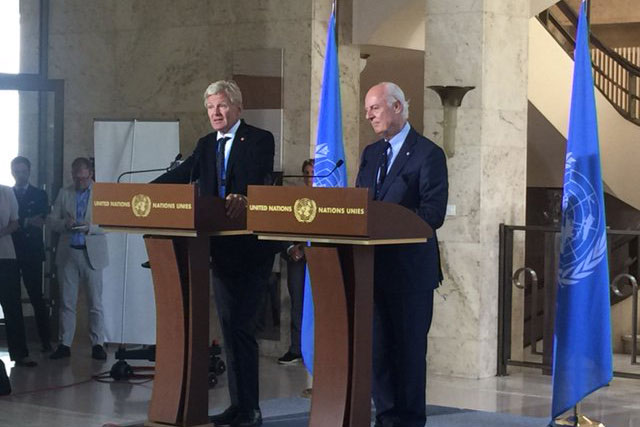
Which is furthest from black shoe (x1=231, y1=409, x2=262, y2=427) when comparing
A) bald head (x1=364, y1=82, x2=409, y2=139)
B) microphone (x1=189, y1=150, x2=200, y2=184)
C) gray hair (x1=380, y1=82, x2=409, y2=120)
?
gray hair (x1=380, y1=82, x2=409, y2=120)

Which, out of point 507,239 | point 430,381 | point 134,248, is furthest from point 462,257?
point 134,248

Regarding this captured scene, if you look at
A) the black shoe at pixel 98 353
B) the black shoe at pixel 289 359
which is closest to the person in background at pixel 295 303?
the black shoe at pixel 289 359

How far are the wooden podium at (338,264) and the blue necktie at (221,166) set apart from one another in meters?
0.89

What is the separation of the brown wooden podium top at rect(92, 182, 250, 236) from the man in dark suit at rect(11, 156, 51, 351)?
4.11 m

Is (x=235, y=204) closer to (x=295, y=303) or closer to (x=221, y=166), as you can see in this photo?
(x=221, y=166)

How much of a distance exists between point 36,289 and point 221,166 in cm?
411

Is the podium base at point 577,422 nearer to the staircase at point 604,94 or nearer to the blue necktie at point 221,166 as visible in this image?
the blue necktie at point 221,166

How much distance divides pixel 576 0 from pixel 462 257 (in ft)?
23.8

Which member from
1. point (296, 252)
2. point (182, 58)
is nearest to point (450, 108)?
point (296, 252)

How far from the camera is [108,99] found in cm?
999

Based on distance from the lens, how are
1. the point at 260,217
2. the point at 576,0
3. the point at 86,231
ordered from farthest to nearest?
the point at 576,0 < the point at 86,231 < the point at 260,217

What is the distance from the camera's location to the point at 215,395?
7367 millimetres

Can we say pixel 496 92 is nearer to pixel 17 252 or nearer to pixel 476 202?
pixel 476 202

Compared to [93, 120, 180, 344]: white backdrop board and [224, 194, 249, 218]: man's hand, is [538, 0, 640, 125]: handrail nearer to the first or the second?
[93, 120, 180, 344]: white backdrop board
